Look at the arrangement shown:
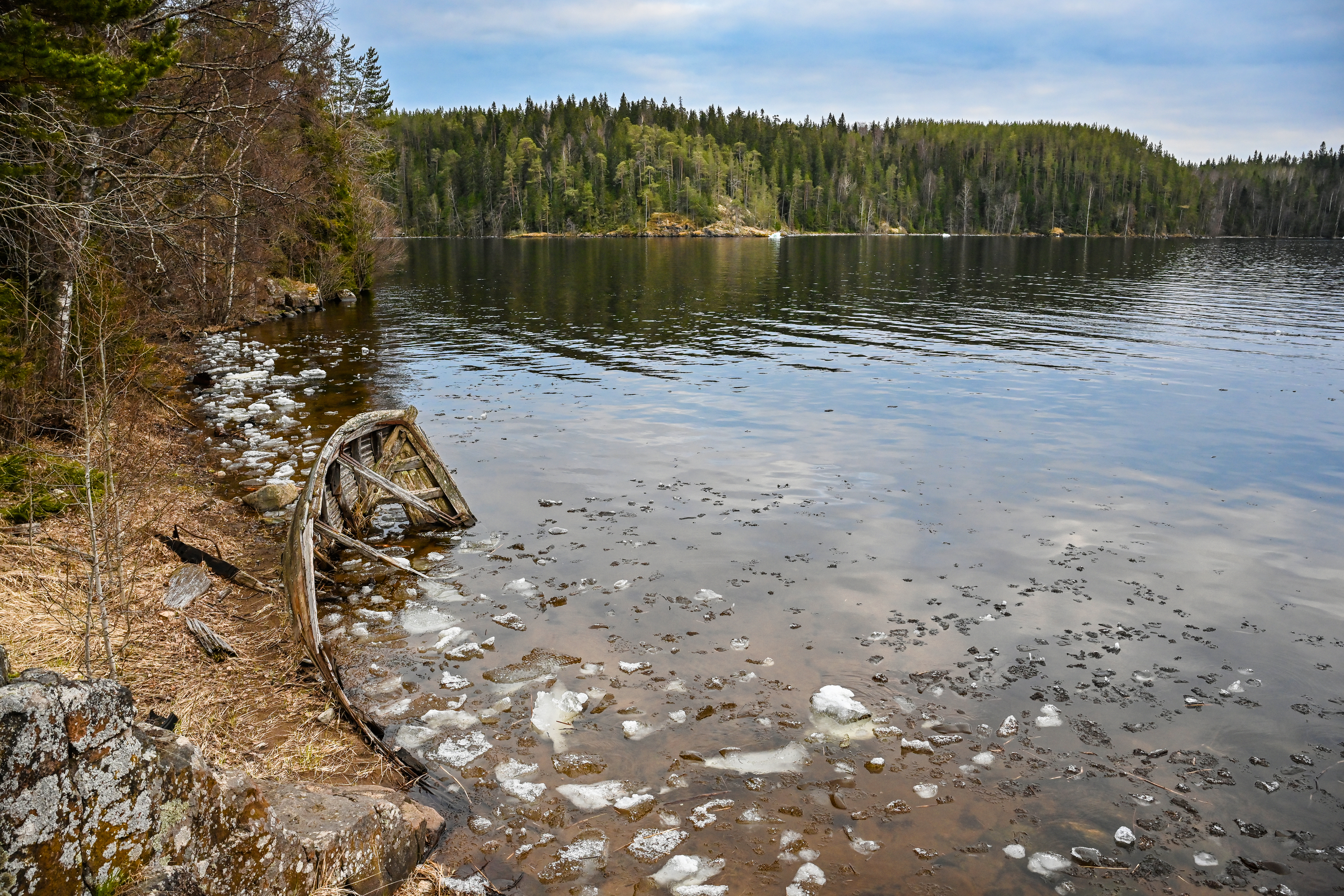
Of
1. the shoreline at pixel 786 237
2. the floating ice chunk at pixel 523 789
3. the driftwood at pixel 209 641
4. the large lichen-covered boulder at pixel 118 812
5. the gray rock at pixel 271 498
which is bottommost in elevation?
the floating ice chunk at pixel 523 789

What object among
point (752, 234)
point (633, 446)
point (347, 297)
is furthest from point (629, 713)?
point (752, 234)

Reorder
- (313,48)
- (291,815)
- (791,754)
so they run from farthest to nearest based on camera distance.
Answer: (313,48) < (791,754) < (291,815)

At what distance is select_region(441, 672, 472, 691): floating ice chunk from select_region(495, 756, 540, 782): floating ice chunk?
1376 millimetres

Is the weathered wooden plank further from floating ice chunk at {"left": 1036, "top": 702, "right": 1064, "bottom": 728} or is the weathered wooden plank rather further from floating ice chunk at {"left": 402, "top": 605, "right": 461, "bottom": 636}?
floating ice chunk at {"left": 1036, "top": 702, "right": 1064, "bottom": 728}

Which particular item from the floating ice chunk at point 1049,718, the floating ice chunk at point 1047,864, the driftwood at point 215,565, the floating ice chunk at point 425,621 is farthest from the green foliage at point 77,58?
the floating ice chunk at point 1049,718

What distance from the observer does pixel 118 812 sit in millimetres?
3264

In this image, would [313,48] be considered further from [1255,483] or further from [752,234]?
[752,234]

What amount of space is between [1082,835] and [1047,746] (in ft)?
3.89

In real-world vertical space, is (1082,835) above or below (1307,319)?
below

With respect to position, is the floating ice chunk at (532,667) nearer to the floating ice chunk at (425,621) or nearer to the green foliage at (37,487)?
the floating ice chunk at (425,621)

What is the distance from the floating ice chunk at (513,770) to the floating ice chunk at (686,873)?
1.60 m

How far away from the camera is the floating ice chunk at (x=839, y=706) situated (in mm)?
7746

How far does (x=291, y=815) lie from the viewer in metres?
4.42

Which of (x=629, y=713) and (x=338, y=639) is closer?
(x=629, y=713)
